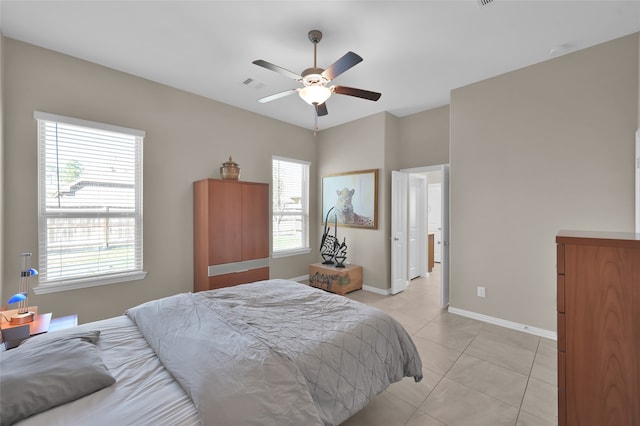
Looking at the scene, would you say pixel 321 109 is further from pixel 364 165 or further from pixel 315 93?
pixel 364 165

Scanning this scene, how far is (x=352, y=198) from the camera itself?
4.86 metres

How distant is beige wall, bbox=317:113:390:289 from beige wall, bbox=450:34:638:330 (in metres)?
1.13

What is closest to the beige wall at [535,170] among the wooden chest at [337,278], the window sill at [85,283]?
the wooden chest at [337,278]

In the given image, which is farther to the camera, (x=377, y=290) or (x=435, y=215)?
(x=435, y=215)

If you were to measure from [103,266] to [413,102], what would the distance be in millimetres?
4644

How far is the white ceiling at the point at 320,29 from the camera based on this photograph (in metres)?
2.15

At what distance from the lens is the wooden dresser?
3.47 ft

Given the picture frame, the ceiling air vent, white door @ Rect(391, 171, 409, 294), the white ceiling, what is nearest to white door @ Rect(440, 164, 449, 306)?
white door @ Rect(391, 171, 409, 294)

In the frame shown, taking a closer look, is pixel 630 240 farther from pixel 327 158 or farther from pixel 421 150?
pixel 327 158

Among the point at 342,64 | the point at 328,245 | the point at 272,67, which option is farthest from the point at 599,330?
the point at 328,245

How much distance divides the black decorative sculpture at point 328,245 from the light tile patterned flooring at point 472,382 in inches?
72.8

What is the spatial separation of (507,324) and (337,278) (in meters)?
2.33

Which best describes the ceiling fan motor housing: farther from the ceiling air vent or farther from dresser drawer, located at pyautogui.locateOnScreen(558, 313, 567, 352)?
dresser drawer, located at pyautogui.locateOnScreen(558, 313, 567, 352)

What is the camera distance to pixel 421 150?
14.7 feet
